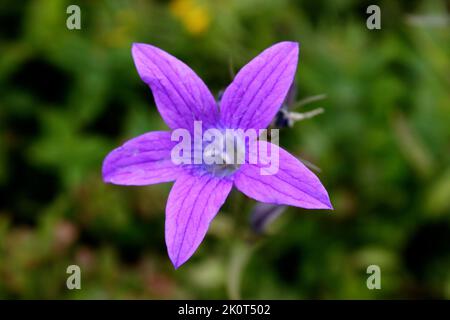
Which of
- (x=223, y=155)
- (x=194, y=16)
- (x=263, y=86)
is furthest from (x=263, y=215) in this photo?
(x=194, y=16)

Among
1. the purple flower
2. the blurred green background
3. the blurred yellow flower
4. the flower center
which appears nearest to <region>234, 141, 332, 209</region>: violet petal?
the purple flower

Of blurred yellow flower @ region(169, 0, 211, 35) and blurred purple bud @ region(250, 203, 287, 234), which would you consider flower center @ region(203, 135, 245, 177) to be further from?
blurred yellow flower @ region(169, 0, 211, 35)

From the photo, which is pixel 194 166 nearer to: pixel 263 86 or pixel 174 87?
pixel 174 87

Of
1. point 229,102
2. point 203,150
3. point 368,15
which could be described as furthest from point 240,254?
point 368,15

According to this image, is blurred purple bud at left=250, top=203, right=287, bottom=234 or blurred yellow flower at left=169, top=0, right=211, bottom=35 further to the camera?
blurred yellow flower at left=169, top=0, right=211, bottom=35

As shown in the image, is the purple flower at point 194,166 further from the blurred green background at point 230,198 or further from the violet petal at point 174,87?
the blurred green background at point 230,198

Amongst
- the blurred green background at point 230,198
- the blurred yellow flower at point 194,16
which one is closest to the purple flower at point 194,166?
the blurred green background at point 230,198
